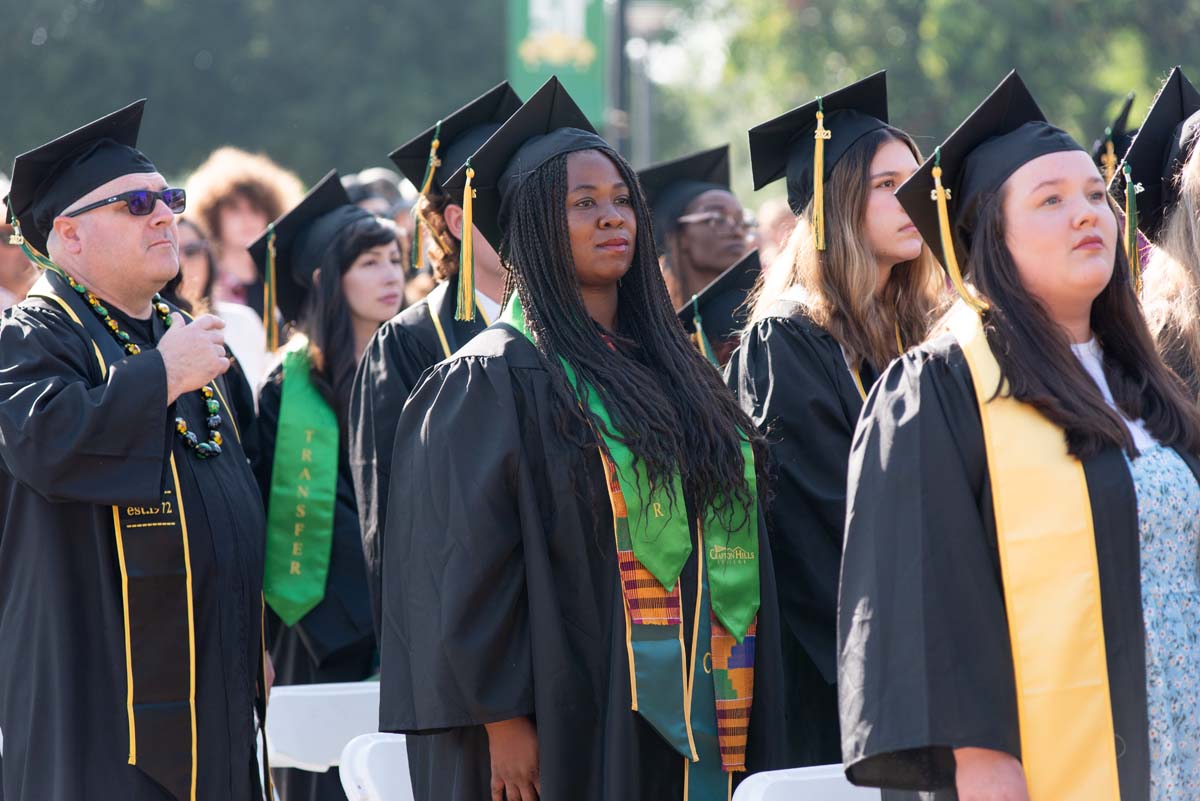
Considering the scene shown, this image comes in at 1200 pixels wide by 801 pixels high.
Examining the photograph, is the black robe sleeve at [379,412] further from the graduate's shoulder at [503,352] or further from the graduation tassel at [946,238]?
the graduation tassel at [946,238]

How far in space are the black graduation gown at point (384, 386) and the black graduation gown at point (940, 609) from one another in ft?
6.89

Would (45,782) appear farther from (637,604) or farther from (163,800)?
(637,604)

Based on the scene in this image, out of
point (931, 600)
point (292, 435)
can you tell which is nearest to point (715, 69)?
point (292, 435)

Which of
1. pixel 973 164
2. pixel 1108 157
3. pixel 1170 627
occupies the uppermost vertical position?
pixel 1108 157

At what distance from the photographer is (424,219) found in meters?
5.21

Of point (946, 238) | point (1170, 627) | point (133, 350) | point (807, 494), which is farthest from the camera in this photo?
point (133, 350)

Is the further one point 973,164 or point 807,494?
point 807,494

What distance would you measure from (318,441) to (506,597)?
6.77ft

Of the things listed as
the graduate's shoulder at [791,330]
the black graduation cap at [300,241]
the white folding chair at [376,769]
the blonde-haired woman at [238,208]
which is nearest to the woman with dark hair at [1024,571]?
the graduate's shoulder at [791,330]

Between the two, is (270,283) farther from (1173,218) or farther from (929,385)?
(929,385)

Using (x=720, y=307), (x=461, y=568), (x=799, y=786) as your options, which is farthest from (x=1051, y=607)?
(x=720, y=307)

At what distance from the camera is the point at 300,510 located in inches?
213

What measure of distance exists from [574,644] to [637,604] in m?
0.17

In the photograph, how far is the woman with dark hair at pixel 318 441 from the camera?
539 cm
